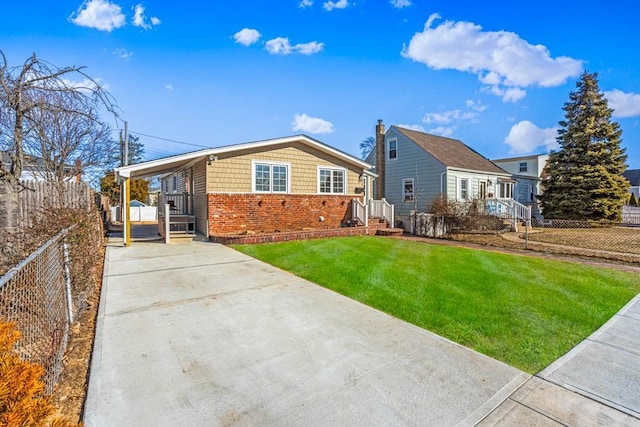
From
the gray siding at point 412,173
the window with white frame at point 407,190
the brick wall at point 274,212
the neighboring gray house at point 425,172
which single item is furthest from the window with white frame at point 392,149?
the brick wall at point 274,212

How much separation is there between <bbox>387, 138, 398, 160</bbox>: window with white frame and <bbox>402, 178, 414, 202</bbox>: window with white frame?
1.92 metres

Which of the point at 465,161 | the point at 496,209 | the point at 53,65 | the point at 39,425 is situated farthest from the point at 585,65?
the point at 39,425

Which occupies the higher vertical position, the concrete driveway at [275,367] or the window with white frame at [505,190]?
the window with white frame at [505,190]

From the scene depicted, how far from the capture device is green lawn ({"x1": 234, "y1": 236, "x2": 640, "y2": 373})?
12.6 feet

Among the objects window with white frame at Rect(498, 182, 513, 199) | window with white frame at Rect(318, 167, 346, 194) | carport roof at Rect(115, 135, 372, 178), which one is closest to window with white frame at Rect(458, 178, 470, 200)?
window with white frame at Rect(498, 182, 513, 199)

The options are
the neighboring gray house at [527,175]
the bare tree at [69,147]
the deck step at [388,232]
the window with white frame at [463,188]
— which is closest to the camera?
the bare tree at [69,147]

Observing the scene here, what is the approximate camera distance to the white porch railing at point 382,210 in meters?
15.9

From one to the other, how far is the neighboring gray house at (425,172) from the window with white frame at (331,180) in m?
6.03

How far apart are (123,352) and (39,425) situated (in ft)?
7.11

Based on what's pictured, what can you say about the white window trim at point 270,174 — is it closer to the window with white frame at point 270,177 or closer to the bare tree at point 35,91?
the window with white frame at point 270,177

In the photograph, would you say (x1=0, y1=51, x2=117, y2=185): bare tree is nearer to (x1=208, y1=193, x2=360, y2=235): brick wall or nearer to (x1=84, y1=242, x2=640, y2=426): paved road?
(x1=84, y1=242, x2=640, y2=426): paved road

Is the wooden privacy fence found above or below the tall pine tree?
below

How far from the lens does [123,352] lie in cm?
345

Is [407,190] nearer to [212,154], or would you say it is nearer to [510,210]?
[510,210]
